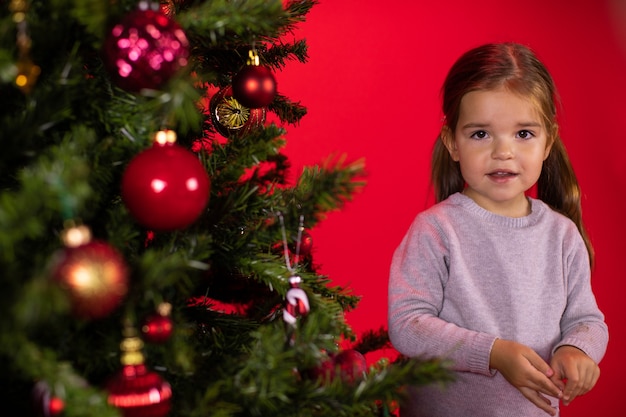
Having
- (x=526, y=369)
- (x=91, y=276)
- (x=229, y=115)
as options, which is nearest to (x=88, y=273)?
(x=91, y=276)

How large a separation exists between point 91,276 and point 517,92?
0.77 metres

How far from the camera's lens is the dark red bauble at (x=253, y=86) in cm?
67

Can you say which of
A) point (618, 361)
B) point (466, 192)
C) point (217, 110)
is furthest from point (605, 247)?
point (217, 110)

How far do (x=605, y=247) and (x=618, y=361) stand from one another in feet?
1.15

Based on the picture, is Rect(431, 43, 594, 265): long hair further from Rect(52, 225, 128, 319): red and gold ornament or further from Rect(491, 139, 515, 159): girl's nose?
Rect(52, 225, 128, 319): red and gold ornament

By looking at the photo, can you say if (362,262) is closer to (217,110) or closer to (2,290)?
(217,110)

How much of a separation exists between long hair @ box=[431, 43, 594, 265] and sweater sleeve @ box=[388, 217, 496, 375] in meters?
0.17

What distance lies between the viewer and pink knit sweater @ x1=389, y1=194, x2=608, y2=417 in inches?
36.1

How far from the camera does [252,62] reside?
688 millimetres

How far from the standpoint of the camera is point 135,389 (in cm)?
42

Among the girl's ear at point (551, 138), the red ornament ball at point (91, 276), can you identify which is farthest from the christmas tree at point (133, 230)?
the girl's ear at point (551, 138)

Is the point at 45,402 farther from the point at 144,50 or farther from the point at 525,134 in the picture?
the point at 525,134

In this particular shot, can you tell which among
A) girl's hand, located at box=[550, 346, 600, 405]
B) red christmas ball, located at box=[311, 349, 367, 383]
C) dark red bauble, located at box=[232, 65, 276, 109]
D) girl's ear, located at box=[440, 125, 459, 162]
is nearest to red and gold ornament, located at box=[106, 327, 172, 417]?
red christmas ball, located at box=[311, 349, 367, 383]

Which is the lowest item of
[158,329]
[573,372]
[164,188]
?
[573,372]
